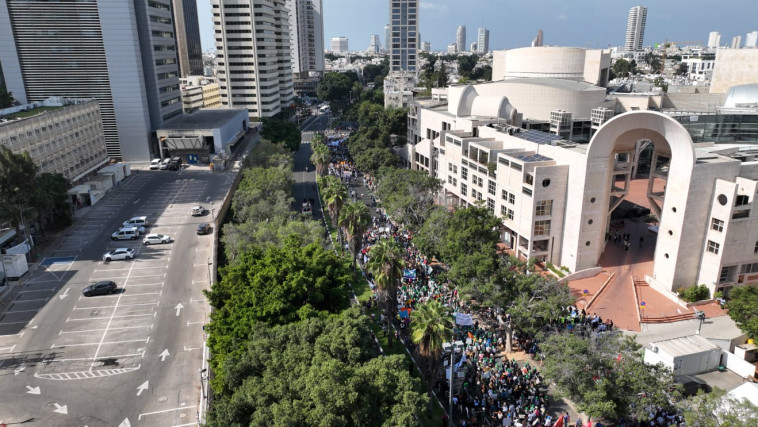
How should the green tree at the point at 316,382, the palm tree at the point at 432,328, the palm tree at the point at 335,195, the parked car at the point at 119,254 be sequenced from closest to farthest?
the green tree at the point at 316,382
the palm tree at the point at 432,328
the parked car at the point at 119,254
the palm tree at the point at 335,195

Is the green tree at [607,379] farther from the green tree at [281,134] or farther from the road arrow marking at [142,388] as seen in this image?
the green tree at [281,134]

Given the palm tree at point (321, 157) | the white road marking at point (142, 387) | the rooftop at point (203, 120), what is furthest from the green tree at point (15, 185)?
the rooftop at point (203, 120)

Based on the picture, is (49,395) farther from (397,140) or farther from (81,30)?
(397,140)

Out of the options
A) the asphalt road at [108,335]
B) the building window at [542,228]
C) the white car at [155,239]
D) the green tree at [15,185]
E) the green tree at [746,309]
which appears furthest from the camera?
the white car at [155,239]

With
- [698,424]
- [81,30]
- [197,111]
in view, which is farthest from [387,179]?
[197,111]

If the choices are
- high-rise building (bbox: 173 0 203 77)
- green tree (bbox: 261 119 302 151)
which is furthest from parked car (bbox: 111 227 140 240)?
high-rise building (bbox: 173 0 203 77)

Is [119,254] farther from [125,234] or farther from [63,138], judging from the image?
[63,138]
